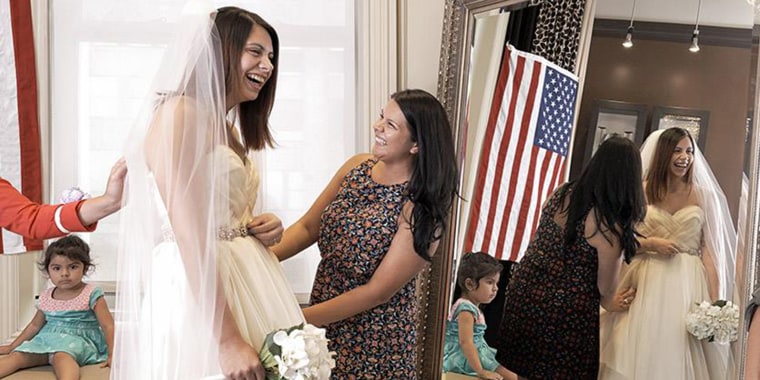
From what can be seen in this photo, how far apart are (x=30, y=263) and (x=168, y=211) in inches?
62.5

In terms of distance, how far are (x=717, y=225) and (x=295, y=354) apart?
1018 millimetres

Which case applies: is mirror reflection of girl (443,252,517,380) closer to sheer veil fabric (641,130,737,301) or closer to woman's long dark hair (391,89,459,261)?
woman's long dark hair (391,89,459,261)

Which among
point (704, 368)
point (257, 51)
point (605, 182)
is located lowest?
point (704, 368)

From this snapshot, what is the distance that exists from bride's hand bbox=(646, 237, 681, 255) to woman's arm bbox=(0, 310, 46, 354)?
2.08 meters

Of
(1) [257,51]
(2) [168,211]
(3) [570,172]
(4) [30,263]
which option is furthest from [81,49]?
(3) [570,172]

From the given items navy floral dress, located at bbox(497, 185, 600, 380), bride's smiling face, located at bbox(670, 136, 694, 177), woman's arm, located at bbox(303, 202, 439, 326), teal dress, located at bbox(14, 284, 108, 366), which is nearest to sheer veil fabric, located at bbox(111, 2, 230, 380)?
woman's arm, located at bbox(303, 202, 439, 326)

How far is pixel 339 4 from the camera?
10.3 feet

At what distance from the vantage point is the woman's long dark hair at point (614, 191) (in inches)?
82.4

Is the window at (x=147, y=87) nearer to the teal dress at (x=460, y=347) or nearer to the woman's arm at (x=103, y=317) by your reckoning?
the woman's arm at (x=103, y=317)

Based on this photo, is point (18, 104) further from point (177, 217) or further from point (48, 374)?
point (177, 217)

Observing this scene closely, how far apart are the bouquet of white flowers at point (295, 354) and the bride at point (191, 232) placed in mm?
30

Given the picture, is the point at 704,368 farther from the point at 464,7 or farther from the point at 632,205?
the point at 464,7

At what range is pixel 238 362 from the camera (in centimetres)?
169

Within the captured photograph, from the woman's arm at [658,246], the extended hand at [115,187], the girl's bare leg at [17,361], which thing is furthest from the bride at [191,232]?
the girl's bare leg at [17,361]
